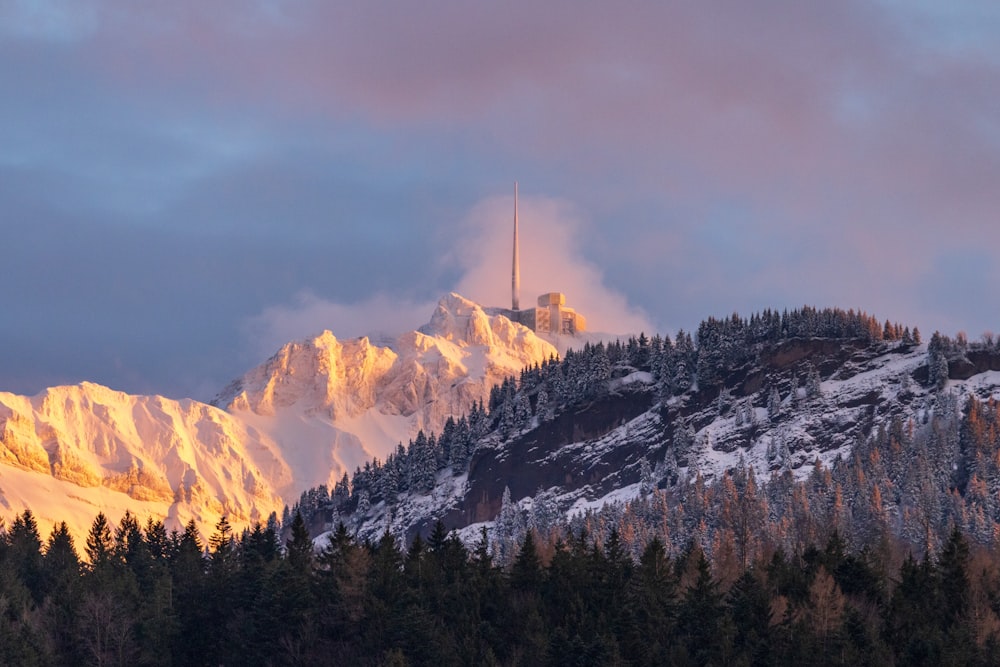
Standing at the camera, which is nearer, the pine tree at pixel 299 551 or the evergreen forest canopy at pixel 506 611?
the evergreen forest canopy at pixel 506 611

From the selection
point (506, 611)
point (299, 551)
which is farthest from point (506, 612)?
point (299, 551)

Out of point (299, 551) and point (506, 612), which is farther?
point (299, 551)

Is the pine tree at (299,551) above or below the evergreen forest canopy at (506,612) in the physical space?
above

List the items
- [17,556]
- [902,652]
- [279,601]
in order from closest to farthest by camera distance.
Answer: [902,652] < [279,601] < [17,556]

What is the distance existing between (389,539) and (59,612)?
33.9 metres

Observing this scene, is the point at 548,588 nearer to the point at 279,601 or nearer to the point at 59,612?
the point at 279,601

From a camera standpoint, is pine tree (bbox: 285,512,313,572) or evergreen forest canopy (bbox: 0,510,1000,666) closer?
evergreen forest canopy (bbox: 0,510,1000,666)

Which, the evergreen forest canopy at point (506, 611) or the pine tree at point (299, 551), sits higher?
the pine tree at point (299, 551)

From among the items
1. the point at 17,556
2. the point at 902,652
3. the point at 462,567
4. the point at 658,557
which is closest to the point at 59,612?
the point at 17,556

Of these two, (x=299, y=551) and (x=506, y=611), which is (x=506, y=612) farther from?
(x=299, y=551)

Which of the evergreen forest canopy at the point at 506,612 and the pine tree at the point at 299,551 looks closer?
the evergreen forest canopy at the point at 506,612

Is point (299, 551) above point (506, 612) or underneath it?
above

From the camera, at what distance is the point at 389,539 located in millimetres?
181000

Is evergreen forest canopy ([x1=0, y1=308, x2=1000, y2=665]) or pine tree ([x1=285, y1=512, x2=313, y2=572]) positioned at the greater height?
pine tree ([x1=285, y1=512, x2=313, y2=572])
